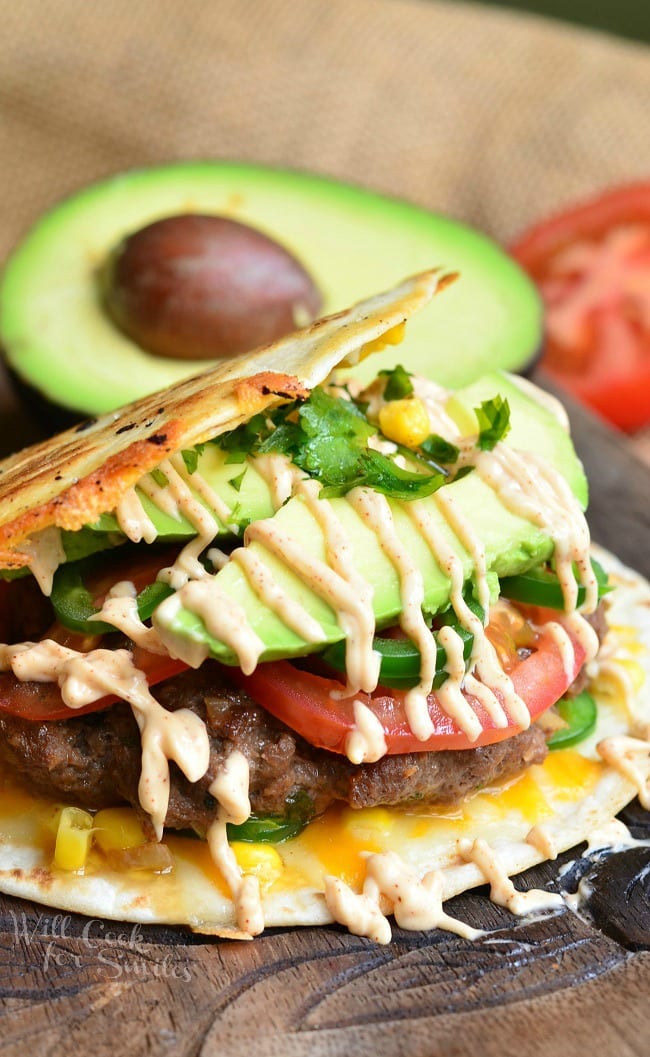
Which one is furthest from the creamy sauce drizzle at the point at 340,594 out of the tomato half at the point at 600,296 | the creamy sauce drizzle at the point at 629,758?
the tomato half at the point at 600,296

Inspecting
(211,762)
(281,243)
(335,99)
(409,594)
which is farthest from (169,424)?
(335,99)

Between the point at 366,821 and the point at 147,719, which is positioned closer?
the point at 147,719

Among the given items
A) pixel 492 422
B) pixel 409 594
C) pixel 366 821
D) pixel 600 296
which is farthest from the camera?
pixel 600 296

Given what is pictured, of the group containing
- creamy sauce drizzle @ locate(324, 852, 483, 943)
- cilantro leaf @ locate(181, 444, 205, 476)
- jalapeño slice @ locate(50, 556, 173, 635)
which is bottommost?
creamy sauce drizzle @ locate(324, 852, 483, 943)

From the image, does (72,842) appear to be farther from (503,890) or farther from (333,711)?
(503,890)

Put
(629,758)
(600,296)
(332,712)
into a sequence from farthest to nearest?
(600,296), (629,758), (332,712)

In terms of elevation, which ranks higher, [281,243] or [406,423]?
[406,423]

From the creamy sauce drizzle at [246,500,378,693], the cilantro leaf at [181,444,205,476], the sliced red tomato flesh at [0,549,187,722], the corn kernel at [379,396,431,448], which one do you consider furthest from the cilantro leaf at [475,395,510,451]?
the sliced red tomato flesh at [0,549,187,722]

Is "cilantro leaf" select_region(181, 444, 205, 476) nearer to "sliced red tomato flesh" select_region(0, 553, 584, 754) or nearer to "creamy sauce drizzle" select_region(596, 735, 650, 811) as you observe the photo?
"sliced red tomato flesh" select_region(0, 553, 584, 754)
